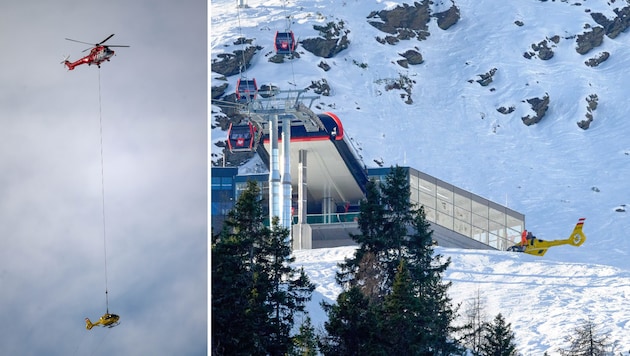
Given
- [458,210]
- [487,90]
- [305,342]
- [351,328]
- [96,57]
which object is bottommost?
[305,342]

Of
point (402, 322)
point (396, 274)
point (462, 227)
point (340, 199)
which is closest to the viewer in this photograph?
point (402, 322)

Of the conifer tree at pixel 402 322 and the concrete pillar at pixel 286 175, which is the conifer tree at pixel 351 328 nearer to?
the conifer tree at pixel 402 322

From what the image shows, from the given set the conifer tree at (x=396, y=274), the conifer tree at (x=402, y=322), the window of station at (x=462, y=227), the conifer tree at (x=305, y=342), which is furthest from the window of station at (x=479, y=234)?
the conifer tree at (x=305, y=342)

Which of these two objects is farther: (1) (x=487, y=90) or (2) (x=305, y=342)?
(1) (x=487, y=90)

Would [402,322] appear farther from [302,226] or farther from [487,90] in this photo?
[487,90]

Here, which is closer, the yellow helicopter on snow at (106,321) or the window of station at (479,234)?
the yellow helicopter on snow at (106,321)

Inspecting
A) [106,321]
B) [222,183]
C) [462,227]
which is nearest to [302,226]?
[462,227]
